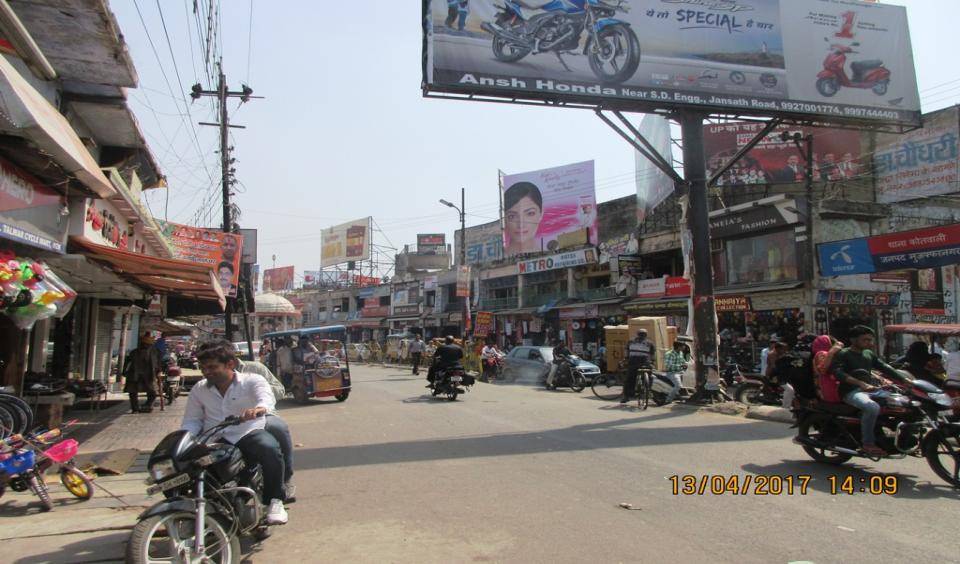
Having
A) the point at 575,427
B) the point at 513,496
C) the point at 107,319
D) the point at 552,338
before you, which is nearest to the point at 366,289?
the point at 552,338

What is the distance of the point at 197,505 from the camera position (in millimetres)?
3715

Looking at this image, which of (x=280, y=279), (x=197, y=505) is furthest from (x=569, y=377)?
(x=280, y=279)

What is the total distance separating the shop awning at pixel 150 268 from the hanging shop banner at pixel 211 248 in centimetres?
708

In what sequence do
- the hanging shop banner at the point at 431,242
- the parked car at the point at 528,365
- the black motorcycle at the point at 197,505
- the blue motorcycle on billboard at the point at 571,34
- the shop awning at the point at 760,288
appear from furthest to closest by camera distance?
the hanging shop banner at the point at 431,242 → the shop awning at the point at 760,288 → the parked car at the point at 528,365 → the blue motorcycle on billboard at the point at 571,34 → the black motorcycle at the point at 197,505

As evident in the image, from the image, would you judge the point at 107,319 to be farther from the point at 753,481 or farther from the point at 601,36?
the point at 753,481

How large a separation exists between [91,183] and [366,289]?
54679 mm

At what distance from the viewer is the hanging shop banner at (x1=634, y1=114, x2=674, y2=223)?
2672 cm

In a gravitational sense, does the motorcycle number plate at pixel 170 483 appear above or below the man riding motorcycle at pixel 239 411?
below

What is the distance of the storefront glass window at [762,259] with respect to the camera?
22594 mm

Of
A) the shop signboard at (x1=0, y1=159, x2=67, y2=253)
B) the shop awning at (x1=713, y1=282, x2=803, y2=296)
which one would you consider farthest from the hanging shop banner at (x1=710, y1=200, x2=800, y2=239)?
the shop signboard at (x1=0, y1=159, x2=67, y2=253)

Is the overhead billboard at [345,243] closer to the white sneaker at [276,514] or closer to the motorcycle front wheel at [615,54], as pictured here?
the motorcycle front wheel at [615,54]

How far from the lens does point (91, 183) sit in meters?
8.14

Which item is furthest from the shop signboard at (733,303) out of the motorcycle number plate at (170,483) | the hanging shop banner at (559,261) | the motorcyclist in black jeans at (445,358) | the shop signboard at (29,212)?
the motorcycle number plate at (170,483)

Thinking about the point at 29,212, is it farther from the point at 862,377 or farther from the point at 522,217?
the point at 522,217
